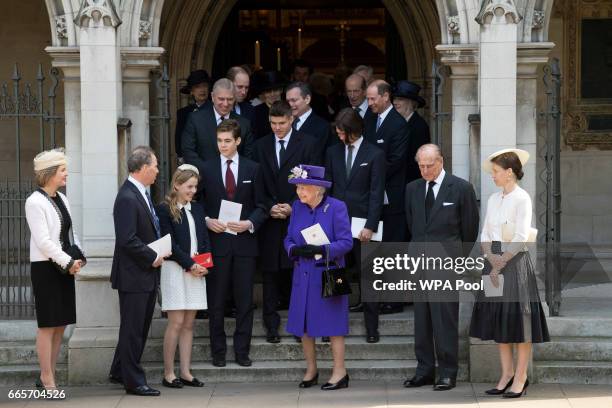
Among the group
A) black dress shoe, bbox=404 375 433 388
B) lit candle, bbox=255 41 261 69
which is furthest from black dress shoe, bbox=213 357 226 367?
lit candle, bbox=255 41 261 69

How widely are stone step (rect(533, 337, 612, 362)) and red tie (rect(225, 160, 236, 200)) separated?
111 inches

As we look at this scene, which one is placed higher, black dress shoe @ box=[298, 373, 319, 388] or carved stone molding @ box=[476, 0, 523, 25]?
carved stone molding @ box=[476, 0, 523, 25]

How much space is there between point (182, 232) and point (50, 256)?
1.09 m

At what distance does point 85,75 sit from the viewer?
11844mm

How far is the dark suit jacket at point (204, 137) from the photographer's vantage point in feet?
39.5

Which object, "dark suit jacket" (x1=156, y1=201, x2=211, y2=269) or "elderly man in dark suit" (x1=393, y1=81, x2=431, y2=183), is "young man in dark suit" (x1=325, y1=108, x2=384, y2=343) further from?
"dark suit jacket" (x1=156, y1=201, x2=211, y2=269)

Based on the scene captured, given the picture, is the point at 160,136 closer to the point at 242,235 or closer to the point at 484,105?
the point at 242,235

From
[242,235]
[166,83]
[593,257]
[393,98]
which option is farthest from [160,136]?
[593,257]

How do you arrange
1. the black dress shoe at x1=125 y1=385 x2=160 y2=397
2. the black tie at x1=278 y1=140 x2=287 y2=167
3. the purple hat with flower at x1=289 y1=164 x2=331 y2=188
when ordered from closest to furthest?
the purple hat with flower at x1=289 y1=164 x2=331 y2=188, the black dress shoe at x1=125 y1=385 x2=160 y2=397, the black tie at x1=278 y1=140 x2=287 y2=167

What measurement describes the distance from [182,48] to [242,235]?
4.55m

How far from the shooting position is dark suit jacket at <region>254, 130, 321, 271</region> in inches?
469

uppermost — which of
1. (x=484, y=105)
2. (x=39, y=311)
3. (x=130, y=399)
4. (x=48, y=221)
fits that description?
(x=484, y=105)

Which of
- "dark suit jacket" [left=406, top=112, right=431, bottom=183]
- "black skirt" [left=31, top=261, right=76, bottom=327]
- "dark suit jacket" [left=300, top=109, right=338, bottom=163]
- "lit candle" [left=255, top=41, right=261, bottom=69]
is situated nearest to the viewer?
"black skirt" [left=31, top=261, right=76, bottom=327]

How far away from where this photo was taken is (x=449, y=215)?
11117 mm
